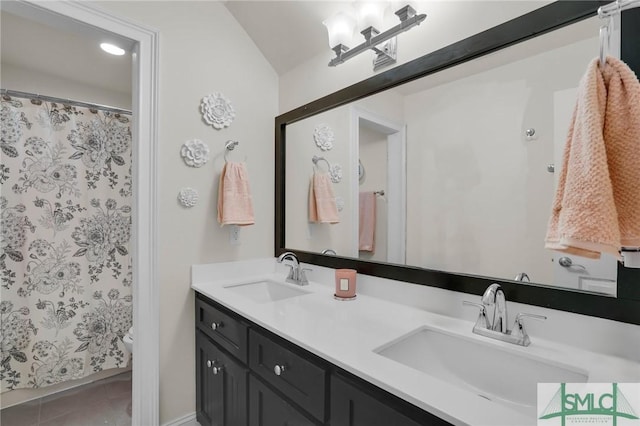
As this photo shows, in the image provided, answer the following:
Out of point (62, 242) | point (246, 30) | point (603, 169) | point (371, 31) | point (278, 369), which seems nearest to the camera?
point (603, 169)

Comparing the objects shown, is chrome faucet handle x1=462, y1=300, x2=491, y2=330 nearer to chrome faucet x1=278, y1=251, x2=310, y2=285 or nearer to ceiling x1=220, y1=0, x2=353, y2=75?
chrome faucet x1=278, y1=251, x2=310, y2=285

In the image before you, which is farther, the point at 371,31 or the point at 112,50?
the point at 112,50

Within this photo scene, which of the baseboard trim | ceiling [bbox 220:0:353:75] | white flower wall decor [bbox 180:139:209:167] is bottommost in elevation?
the baseboard trim

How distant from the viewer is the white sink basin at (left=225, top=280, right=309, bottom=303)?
5.77 ft

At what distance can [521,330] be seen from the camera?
96 cm

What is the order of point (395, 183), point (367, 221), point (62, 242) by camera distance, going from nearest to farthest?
point (395, 183)
point (367, 221)
point (62, 242)

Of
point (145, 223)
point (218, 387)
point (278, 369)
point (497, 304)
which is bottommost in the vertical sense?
point (218, 387)

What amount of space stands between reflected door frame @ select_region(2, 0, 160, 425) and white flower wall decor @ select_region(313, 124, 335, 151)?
0.89 m

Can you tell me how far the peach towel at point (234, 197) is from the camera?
1769 mm

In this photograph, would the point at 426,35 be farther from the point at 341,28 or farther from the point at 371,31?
the point at 341,28

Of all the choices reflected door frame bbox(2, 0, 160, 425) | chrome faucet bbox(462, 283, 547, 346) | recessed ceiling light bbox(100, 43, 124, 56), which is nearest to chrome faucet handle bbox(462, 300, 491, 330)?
chrome faucet bbox(462, 283, 547, 346)

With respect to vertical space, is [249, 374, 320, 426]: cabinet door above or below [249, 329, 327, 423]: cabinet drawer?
below

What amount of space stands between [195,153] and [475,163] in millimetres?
1412

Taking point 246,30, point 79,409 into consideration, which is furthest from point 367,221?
point 79,409
